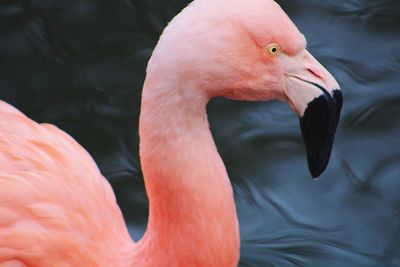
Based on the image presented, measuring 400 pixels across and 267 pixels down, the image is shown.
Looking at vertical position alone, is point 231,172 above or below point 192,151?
below

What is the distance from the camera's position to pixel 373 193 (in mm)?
5484

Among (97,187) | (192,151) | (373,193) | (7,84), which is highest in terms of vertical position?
(192,151)

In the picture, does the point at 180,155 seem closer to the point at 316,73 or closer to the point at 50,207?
the point at 316,73

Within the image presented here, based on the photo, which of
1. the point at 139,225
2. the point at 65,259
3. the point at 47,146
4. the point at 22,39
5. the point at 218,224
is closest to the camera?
the point at 218,224

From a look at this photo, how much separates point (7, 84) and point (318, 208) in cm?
206

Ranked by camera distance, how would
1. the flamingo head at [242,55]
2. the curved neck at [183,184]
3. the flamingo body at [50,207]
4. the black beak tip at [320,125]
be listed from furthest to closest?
the flamingo body at [50,207]
the black beak tip at [320,125]
the curved neck at [183,184]
the flamingo head at [242,55]

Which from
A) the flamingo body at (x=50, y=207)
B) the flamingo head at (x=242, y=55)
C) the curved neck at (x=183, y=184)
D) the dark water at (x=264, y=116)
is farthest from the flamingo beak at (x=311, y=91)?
the dark water at (x=264, y=116)

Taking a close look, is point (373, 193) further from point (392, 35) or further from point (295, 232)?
point (392, 35)

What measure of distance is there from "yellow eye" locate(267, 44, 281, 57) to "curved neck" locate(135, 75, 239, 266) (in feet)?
0.91

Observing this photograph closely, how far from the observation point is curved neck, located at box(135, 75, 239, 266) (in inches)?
129

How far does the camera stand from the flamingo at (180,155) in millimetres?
3184

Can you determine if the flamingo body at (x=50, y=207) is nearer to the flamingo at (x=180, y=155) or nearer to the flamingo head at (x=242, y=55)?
the flamingo at (x=180, y=155)

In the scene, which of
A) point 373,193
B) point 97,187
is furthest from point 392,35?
point 97,187

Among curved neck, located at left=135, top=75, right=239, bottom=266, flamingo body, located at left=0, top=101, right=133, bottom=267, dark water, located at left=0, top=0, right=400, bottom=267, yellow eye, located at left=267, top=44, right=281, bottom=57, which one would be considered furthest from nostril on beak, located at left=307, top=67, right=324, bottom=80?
dark water, located at left=0, top=0, right=400, bottom=267
